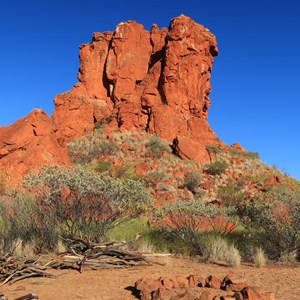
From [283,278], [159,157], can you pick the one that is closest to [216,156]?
[159,157]

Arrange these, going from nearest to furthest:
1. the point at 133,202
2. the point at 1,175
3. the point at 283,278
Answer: the point at 283,278 < the point at 133,202 < the point at 1,175

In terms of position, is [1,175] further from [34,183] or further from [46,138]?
[34,183]

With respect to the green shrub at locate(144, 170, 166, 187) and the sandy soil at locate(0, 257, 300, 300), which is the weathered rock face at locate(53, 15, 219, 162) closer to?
the green shrub at locate(144, 170, 166, 187)

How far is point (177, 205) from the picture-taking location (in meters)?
14.1

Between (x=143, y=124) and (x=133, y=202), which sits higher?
(x=143, y=124)

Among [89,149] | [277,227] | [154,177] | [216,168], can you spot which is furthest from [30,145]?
[277,227]

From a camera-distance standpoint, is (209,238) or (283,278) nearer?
(283,278)

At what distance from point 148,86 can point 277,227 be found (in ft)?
109

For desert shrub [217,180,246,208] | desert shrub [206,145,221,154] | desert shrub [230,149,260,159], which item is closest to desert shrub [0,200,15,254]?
desert shrub [217,180,246,208]

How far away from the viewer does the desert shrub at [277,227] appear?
1089cm

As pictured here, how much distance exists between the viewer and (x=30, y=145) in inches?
1029

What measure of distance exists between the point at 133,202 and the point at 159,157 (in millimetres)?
22180

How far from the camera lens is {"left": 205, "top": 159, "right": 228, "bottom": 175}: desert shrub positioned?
115ft

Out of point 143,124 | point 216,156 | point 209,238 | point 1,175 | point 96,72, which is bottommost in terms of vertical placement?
point 209,238
